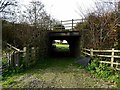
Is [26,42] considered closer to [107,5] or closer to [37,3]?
[37,3]

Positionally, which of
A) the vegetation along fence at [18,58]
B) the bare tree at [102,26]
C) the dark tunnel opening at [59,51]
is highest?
the bare tree at [102,26]

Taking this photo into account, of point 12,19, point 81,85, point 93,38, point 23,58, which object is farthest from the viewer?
point 12,19

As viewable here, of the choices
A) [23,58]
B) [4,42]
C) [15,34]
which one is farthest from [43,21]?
[23,58]

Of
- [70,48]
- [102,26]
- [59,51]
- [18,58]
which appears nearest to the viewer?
[18,58]

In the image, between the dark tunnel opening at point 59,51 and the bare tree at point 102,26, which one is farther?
the dark tunnel opening at point 59,51

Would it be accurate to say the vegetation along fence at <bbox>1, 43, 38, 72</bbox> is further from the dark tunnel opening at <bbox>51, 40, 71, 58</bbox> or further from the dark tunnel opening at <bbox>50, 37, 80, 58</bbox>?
the dark tunnel opening at <bbox>51, 40, 71, 58</bbox>

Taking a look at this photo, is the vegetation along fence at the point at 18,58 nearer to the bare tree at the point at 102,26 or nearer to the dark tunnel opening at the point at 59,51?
the bare tree at the point at 102,26

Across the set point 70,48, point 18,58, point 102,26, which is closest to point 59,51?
point 70,48

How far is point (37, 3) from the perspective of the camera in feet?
69.6

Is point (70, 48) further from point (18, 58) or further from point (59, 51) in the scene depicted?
point (18, 58)

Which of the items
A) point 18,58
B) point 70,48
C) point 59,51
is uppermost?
point 18,58

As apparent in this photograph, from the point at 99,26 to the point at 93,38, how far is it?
1.09 metres

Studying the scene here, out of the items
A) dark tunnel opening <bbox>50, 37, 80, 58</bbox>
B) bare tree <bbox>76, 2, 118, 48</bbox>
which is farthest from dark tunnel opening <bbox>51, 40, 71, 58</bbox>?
bare tree <bbox>76, 2, 118, 48</bbox>

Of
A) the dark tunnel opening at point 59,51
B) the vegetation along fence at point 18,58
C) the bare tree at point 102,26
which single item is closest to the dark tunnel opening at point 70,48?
the dark tunnel opening at point 59,51
